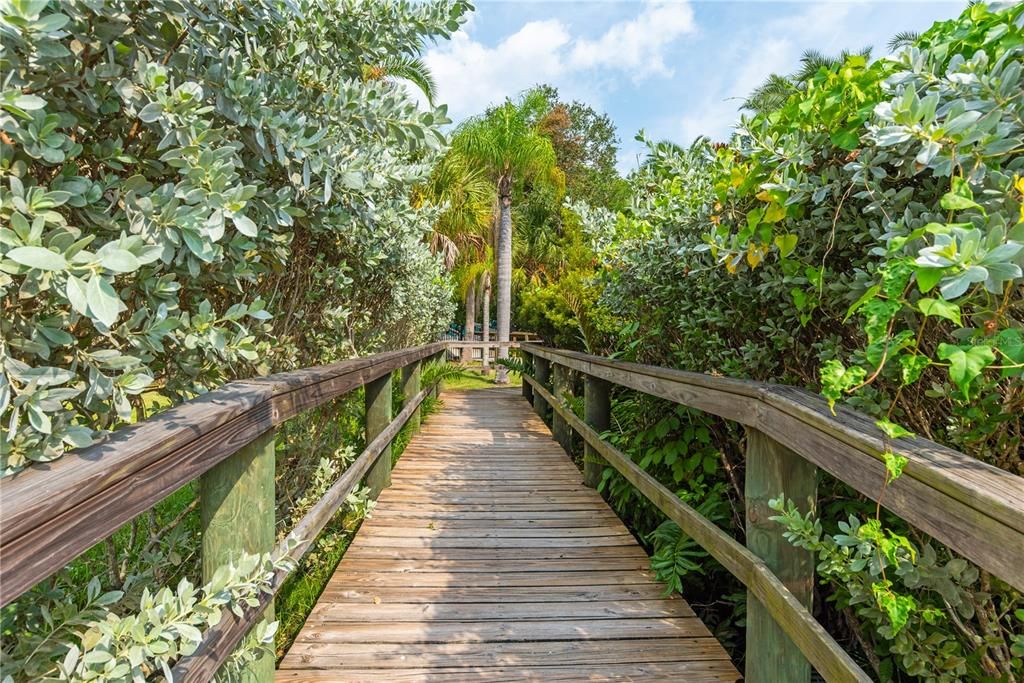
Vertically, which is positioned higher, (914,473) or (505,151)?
(505,151)

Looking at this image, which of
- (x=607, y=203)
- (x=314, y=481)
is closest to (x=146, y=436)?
(x=314, y=481)

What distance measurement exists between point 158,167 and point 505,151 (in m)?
12.4

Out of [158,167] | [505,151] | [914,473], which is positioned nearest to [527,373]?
[505,151]

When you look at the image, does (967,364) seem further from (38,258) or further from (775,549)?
(38,258)

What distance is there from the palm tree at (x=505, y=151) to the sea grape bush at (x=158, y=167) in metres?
10.9

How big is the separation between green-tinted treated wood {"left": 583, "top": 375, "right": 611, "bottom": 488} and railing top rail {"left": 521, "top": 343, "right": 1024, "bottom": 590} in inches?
87.2

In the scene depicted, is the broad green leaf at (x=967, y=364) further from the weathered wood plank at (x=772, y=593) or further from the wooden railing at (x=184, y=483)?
the wooden railing at (x=184, y=483)

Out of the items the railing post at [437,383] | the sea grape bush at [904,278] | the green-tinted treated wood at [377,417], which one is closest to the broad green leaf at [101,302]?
the sea grape bush at [904,278]

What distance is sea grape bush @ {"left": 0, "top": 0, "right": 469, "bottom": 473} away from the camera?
881 millimetres

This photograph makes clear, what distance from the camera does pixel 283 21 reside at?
57.1 inches

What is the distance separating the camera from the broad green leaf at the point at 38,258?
0.77m

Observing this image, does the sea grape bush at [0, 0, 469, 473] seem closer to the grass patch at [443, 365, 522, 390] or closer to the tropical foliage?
the tropical foliage

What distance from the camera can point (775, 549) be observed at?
1544mm

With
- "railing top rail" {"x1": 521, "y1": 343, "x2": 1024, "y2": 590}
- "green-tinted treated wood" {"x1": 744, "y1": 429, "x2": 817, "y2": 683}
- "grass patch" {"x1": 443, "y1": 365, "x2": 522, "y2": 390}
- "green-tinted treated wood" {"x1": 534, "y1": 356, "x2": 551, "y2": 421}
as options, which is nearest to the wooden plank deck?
"green-tinted treated wood" {"x1": 744, "y1": 429, "x2": 817, "y2": 683}
